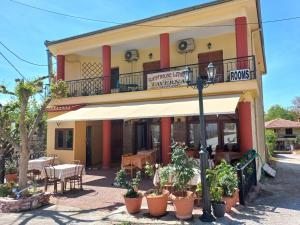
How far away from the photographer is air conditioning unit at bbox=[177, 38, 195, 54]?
18844 mm

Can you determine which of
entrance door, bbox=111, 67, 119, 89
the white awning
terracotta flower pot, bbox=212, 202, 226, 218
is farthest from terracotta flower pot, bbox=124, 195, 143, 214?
entrance door, bbox=111, 67, 119, 89

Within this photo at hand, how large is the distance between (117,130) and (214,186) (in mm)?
13808

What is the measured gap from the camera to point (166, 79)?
16.9 metres

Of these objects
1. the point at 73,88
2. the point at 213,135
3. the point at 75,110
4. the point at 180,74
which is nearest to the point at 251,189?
the point at 213,135

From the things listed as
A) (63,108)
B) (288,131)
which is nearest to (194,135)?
(63,108)

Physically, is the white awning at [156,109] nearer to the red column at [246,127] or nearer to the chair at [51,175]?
the red column at [246,127]

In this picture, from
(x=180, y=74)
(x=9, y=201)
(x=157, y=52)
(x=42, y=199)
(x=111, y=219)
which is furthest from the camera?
(x=157, y=52)

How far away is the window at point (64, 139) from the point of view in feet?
65.8

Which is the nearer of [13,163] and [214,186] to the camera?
[214,186]

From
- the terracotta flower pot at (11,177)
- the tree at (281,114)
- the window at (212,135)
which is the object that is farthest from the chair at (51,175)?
the tree at (281,114)

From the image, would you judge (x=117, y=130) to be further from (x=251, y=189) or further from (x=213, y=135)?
(x=251, y=189)

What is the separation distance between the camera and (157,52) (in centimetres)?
2080

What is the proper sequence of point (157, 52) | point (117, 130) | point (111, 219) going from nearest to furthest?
point (111, 219) < point (157, 52) < point (117, 130)

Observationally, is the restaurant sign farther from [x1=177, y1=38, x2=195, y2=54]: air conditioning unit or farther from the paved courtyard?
the paved courtyard
